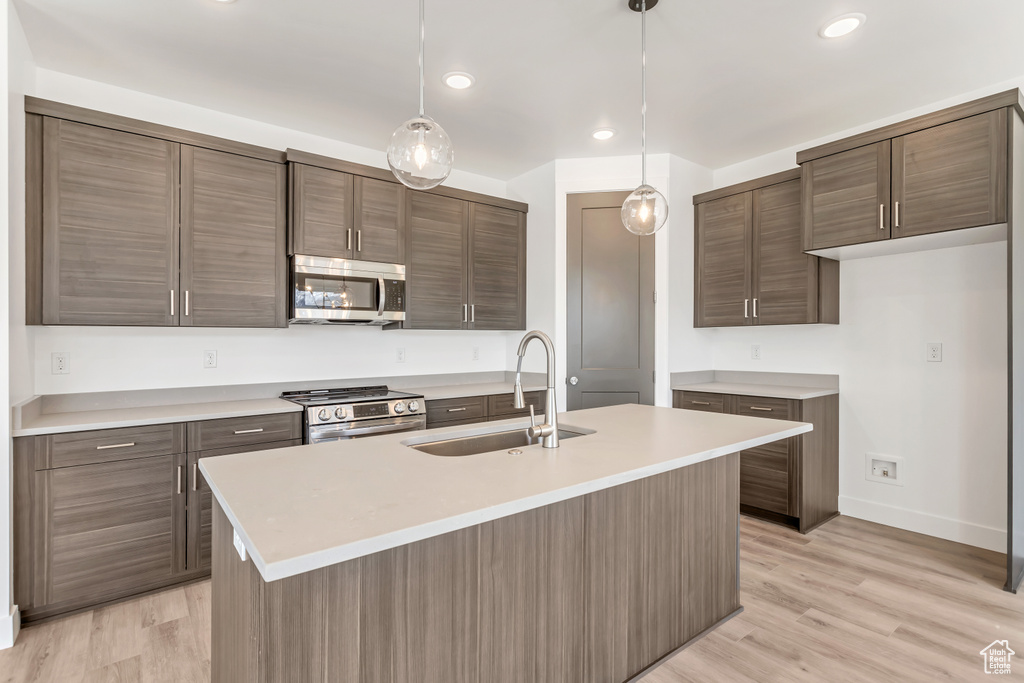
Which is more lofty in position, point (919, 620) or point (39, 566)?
point (39, 566)

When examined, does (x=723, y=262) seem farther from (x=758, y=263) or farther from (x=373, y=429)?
(x=373, y=429)

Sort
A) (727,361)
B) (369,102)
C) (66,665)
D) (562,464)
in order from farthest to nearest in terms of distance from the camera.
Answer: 1. (727,361)
2. (369,102)
3. (66,665)
4. (562,464)

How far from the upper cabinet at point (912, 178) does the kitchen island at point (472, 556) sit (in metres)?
1.59

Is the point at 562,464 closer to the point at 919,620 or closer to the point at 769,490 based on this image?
the point at 919,620

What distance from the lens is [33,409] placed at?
2.44 meters

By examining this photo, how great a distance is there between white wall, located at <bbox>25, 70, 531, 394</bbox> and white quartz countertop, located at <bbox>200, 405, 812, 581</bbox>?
1.76 m

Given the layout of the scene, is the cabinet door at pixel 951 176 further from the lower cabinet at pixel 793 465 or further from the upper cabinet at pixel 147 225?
the upper cabinet at pixel 147 225

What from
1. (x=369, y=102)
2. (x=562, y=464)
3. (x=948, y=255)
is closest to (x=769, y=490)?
(x=948, y=255)

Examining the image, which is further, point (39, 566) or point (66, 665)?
point (39, 566)

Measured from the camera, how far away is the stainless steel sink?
6.33 feet

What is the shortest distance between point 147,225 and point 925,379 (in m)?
4.63

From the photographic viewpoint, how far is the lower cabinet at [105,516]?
2.25 metres

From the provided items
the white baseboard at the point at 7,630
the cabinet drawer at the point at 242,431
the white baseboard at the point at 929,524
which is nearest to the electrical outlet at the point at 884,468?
the white baseboard at the point at 929,524

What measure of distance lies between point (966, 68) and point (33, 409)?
5.00 meters
